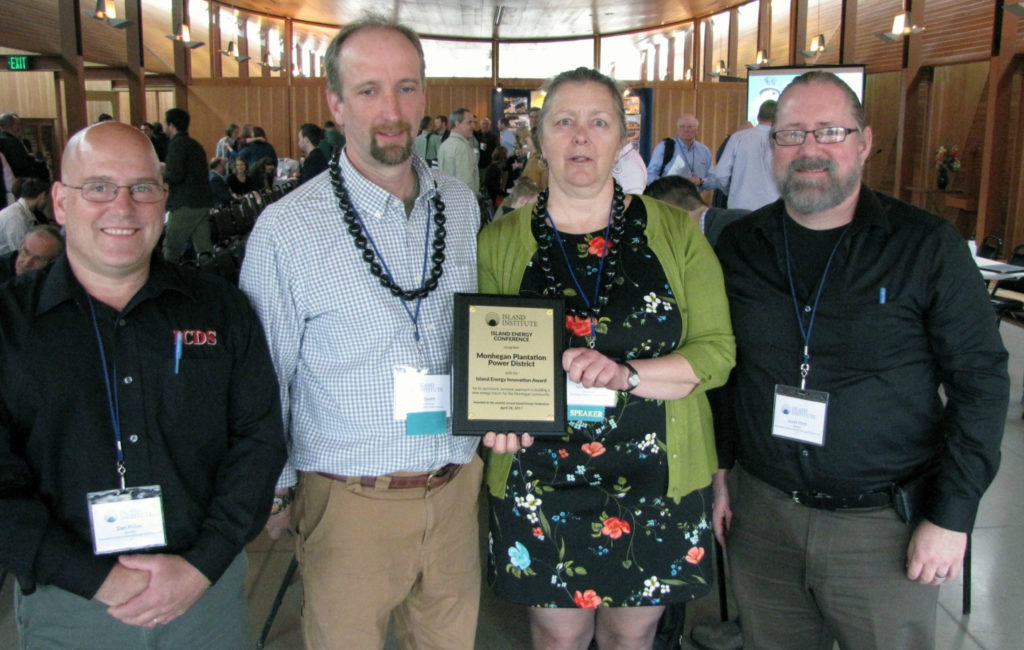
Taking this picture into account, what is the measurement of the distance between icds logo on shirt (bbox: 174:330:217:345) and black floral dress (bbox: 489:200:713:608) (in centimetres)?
73

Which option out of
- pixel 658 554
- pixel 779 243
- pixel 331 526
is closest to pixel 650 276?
pixel 779 243

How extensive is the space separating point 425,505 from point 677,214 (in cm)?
97

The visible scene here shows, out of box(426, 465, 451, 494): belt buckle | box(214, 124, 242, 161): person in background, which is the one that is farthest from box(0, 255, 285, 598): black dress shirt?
box(214, 124, 242, 161): person in background

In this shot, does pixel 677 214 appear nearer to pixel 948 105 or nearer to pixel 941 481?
pixel 941 481

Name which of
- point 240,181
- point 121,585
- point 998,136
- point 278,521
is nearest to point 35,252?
point 278,521

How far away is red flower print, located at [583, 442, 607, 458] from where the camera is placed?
1.82 meters

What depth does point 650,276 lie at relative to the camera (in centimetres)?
184

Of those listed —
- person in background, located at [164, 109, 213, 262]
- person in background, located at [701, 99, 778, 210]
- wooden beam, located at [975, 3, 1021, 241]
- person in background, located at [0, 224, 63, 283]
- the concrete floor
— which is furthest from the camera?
wooden beam, located at [975, 3, 1021, 241]

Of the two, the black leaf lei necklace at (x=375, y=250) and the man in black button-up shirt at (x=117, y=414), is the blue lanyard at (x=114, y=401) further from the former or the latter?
the black leaf lei necklace at (x=375, y=250)

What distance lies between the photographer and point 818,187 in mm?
1748

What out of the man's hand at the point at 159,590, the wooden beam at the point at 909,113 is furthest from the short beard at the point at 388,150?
the wooden beam at the point at 909,113

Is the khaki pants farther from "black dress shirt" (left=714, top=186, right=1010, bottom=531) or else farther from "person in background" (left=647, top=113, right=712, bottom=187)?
"person in background" (left=647, top=113, right=712, bottom=187)

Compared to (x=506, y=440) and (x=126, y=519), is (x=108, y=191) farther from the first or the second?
(x=506, y=440)

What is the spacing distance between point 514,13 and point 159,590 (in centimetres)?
1911
